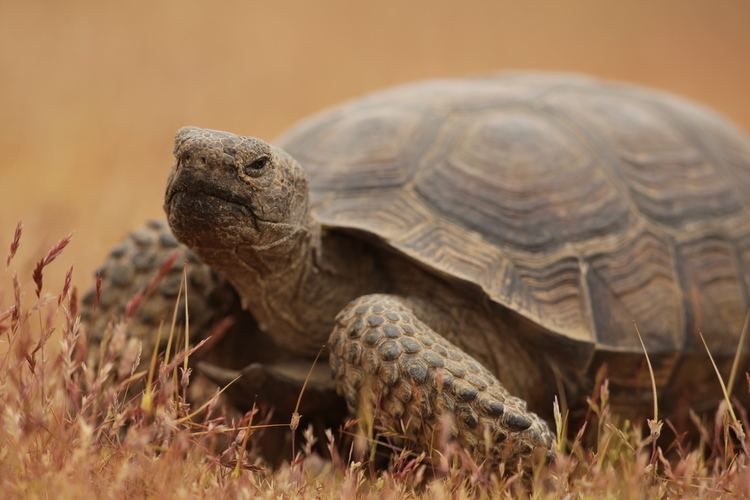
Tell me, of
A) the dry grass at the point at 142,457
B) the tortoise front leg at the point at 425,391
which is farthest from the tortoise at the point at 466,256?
the dry grass at the point at 142,457

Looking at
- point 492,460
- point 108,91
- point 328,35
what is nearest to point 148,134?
point 108,91

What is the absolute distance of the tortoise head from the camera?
2719mm

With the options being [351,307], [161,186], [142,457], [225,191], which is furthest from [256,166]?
[161,186]

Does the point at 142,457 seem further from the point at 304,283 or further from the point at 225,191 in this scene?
the point at 304,283

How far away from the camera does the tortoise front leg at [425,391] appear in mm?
2592

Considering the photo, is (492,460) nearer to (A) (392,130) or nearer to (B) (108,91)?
(A) (392,130)

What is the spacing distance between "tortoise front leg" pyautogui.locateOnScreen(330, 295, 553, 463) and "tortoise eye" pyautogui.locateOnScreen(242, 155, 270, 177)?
1.98ft

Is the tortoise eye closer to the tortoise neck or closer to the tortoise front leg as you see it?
the tortoise neck

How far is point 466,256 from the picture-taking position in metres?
3.22

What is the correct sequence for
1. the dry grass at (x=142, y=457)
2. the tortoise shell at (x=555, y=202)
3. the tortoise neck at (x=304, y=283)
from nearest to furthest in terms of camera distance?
the dry grass at (x=142, y=457) < the tortoise neck at (x=304, y=283) < the tortoise shell at (x=555, y=202)

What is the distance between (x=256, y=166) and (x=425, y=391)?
94cm

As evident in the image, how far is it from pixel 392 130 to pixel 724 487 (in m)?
2.05

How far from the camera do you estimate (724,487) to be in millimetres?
2328

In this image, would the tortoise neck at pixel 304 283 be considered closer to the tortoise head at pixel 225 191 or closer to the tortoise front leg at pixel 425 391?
the tortoise head at pixel 225 191
